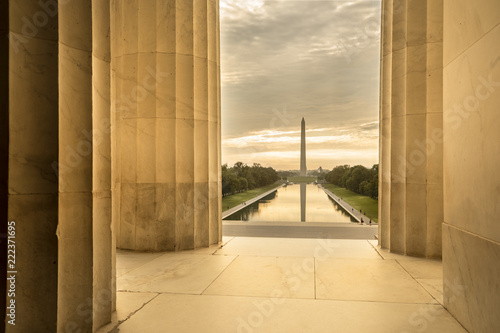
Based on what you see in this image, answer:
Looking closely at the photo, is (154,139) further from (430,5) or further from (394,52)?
(430,5)

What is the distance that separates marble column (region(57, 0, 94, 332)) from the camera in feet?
22.5

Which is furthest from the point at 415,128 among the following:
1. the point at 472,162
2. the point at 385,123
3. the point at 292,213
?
the point at 292,213

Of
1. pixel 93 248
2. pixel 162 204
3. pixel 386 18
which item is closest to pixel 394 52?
pixel 386 18

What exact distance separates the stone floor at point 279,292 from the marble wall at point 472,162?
1137mm

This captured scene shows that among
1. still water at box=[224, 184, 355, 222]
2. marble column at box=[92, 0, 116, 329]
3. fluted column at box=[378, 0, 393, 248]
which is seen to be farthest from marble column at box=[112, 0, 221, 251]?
still water at box=[224, 184, 355, 222]

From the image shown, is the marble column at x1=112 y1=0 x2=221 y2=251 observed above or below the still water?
above

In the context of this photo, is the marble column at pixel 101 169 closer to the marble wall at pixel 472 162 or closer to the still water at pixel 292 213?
the marble wall at pixel 472 162

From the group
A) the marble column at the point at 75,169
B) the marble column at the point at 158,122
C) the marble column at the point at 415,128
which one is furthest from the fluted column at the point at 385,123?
the marble column at the point at 75,169

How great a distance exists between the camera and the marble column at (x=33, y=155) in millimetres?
6426

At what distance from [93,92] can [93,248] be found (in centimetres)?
321

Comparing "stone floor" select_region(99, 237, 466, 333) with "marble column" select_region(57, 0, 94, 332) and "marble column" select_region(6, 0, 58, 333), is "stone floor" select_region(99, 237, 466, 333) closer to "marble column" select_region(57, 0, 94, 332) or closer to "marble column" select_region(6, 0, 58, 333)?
"marble column" select_region(57, 0, 94, 332)

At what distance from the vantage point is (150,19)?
15180 mm

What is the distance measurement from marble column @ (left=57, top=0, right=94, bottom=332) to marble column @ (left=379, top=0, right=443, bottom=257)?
12.0m

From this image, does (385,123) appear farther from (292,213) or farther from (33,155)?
(292,213)
